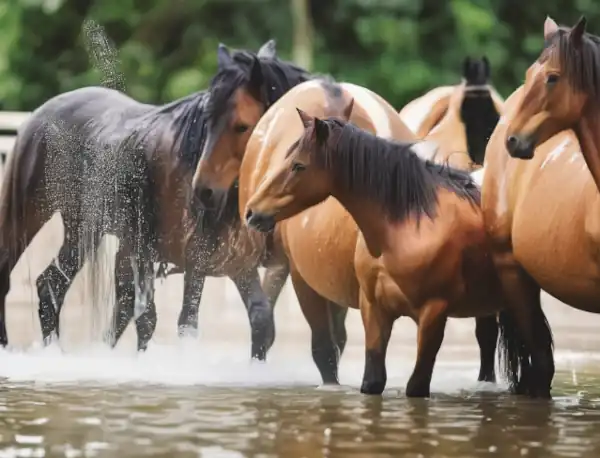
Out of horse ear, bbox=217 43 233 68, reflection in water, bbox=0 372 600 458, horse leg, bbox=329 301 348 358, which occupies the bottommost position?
reflection in water, bbox=0 372 600 458

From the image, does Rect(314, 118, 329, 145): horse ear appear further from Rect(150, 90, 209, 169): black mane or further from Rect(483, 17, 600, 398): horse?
Rect(150, 90, 209, 169): black mane

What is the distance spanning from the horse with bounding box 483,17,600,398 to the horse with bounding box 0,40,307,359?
2.00m

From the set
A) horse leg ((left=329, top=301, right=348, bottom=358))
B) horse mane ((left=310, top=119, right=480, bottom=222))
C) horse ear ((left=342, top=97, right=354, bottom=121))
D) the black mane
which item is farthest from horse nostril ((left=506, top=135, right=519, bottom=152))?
the black mane

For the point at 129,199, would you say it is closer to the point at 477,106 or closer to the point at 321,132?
the point at 477,106

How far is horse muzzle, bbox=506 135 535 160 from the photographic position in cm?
653

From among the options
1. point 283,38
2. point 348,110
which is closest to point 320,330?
point 348,110

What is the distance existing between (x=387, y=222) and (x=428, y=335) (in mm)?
509

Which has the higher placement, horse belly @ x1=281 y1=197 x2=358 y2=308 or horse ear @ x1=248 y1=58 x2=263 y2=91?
horse ear @ x1=248 y1=58 x2=263 y2=91

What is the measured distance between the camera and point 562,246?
22.3 feet

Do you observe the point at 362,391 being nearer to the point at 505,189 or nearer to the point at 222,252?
the point at 505,189

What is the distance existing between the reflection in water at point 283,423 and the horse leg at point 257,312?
54.7 inches

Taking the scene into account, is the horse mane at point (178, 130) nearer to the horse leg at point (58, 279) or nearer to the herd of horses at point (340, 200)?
the herd of horses at point (340, 200)

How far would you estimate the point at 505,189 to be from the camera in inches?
287

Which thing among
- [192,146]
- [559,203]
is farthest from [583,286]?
[192,146]
